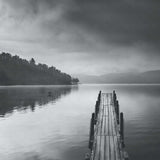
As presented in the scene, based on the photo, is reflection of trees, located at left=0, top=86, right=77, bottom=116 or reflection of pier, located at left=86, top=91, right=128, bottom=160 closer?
reflection of pier, located at left=86, top=91, right=128, bottom=160

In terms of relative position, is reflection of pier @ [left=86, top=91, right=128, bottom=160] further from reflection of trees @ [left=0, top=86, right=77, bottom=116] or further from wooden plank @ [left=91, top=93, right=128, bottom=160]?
reflection of trees @ [left=0, top=86, right=77, bottom=116]

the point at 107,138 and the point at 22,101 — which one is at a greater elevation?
the point at 107,138

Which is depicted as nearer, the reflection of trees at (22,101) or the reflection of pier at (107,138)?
the reflection of pier at (107,138)

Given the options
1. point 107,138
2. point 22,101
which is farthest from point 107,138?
point 22,101

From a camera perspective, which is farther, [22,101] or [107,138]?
[22,101]

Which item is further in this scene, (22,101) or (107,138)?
(22,101)

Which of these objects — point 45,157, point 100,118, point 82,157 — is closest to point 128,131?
point 100,118

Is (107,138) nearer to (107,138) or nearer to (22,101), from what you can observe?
(107,138)

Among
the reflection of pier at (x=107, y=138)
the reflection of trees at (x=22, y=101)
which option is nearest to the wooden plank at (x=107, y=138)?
the reflection of pier at (x=107, y=138)

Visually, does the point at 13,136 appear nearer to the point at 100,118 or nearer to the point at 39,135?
the point at 39,135

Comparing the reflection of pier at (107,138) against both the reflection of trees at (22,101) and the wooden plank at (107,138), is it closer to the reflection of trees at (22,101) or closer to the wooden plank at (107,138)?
the wooden plank at (107,138)

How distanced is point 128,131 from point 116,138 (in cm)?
1583

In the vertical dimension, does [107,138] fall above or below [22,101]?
above

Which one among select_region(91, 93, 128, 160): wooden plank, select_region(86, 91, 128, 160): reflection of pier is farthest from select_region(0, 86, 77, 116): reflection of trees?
select_region(86, 91, 128, 160): reflection of pier
